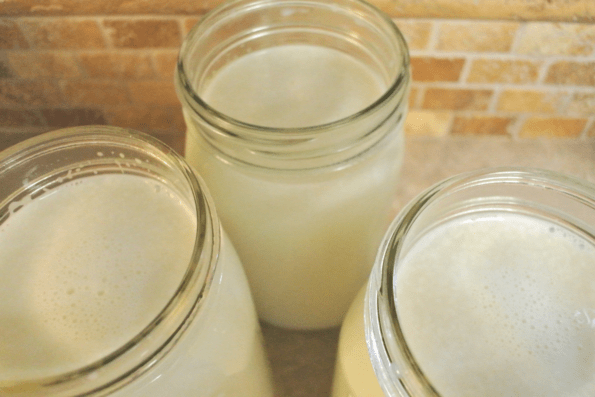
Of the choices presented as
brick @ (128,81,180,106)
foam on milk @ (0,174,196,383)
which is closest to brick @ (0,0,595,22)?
brick @ (128,81,180,106)

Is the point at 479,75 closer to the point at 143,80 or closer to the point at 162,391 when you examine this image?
the point at 143,80

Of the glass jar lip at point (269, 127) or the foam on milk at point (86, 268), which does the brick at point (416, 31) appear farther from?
the foam on milk at point (86, 268)

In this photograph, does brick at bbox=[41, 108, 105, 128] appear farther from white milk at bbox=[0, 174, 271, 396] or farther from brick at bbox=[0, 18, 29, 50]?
white milk at bbox=[0, 174, 271, 396]

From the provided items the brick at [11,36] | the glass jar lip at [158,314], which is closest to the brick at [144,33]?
the brick at [11,36]

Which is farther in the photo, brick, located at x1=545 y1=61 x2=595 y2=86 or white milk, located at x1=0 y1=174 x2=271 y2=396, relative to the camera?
brick, located at x1=545 y1=61 x2=595 y2=86

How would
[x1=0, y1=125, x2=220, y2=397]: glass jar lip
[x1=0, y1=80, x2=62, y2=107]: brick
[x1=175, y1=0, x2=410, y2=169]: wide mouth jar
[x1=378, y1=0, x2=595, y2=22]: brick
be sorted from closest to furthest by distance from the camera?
[x1=0, y1=125, x2=220, y2=397]: glass jar lip → [x1=175, y1=0, x2=410, y2=169]: wide mouth jar → [x1=378, y1=0, x2=595, y2=22]: brick → [x1=0, y1=80, x2=62, y2=107]: brick

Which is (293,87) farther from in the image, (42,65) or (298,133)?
(42,65)
